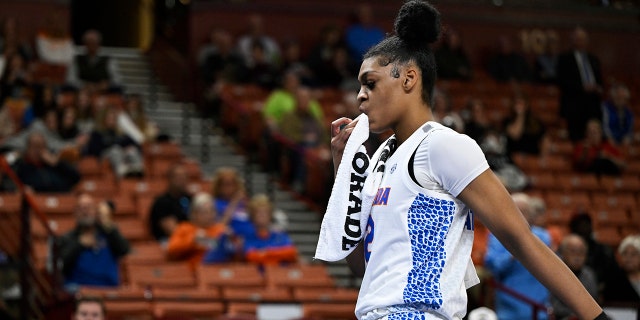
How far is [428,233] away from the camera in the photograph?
9.70 feet

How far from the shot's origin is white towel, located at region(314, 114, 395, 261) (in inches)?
124

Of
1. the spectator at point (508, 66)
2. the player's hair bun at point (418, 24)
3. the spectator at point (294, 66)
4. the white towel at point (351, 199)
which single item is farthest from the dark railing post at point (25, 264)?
the spectator at point (508, 66)

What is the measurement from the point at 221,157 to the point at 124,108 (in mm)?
1332

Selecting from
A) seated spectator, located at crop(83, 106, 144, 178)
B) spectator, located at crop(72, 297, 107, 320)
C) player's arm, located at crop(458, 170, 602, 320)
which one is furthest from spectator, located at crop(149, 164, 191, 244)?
player's arm, located at crop(458, 170, 602, 320)

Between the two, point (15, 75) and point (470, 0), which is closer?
point (15, 75)

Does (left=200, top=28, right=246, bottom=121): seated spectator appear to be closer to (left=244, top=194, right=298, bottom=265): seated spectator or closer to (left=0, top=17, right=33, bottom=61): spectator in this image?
(left=0, top=17, right=33, bottom=61): spectator

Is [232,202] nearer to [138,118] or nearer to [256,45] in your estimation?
[138,118]

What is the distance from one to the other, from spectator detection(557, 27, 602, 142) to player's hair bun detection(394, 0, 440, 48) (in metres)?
12.0

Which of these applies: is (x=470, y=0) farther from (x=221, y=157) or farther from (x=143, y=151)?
(x=143, y=151)

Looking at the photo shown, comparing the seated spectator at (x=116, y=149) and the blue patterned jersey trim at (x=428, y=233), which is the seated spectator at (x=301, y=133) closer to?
the seated spectator at (x=116, y=149)

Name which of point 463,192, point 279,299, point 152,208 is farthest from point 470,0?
point 463,192

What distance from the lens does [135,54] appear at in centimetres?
1688

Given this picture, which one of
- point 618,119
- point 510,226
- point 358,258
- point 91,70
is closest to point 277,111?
point 91,70

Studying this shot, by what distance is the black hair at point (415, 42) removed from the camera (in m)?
3.07
